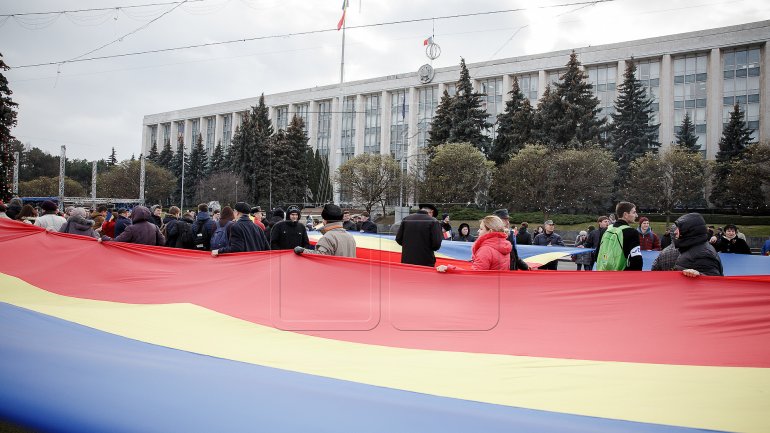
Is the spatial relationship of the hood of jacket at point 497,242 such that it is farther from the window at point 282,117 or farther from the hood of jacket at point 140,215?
the window at point 282,117

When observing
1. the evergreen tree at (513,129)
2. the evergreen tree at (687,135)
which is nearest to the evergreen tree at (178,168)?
the evergreen tree at (513,129)

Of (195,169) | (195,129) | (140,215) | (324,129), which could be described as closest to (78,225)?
(140,215)

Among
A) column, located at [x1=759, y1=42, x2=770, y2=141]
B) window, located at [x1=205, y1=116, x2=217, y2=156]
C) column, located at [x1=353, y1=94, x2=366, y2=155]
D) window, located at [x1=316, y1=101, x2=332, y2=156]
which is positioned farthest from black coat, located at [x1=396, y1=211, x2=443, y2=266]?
window, located at [x1=205, y1=116, x2=217, y2=156]

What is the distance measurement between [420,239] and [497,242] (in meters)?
1.48

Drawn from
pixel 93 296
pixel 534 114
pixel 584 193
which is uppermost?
pixel 534 114

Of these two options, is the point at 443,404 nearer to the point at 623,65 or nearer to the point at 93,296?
the point at 93,296

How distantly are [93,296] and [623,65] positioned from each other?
61.3 metres

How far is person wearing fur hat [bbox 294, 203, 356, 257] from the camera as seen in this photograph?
5.93 metres

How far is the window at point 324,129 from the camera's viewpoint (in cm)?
7844

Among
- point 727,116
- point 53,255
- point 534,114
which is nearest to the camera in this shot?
point 53,255

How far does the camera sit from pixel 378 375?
2967mm

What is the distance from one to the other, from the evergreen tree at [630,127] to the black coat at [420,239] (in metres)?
46.4

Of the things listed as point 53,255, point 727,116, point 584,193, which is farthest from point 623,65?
point 53,255

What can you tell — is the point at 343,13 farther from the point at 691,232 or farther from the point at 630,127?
the point at 630,127
